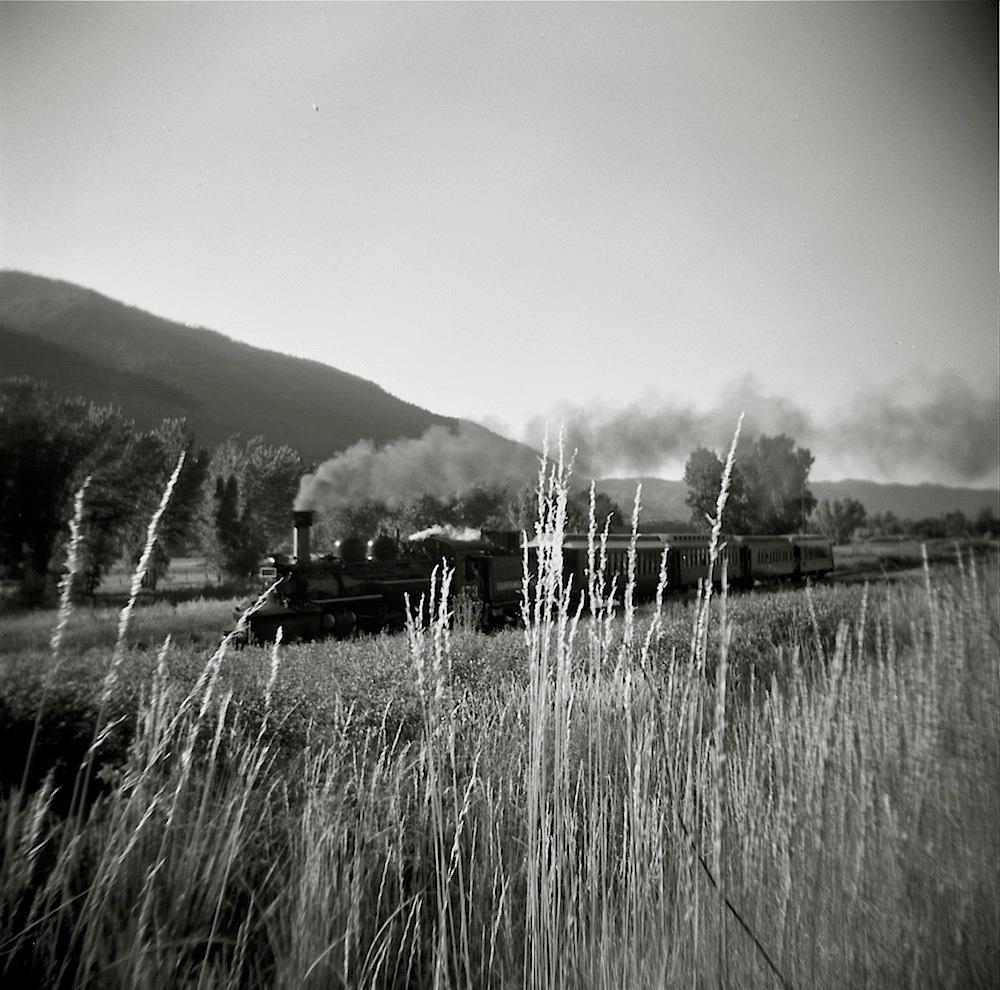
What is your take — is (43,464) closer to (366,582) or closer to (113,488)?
(113,488)

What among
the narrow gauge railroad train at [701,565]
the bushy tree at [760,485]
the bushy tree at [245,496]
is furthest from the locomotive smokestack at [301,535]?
the bushy tree at [760,485]

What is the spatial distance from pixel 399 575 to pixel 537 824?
7704 millimetres

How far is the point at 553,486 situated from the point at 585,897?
158 cm

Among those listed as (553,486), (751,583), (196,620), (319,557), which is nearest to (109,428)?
(196,620)

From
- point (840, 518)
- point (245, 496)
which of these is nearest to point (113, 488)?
point (245, 496)

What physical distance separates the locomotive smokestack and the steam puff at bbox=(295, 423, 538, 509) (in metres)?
0.80

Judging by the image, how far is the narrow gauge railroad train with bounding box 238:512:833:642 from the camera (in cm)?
877

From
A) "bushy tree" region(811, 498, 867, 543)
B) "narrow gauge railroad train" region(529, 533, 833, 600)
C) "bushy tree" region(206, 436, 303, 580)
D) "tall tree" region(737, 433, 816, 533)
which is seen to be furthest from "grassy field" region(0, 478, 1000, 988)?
"narrow gauge railroad train" region(529, 533, 833, 600)

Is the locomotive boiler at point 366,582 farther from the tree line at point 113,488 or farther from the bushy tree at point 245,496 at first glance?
the tree line at point 113,488

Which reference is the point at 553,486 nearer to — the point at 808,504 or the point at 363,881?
the point at 363,881

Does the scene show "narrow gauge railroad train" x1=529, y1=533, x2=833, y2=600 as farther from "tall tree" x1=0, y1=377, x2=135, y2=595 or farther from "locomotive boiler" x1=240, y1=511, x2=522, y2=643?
"tall tree" x1=0, y1=377, x2=135, y2=595

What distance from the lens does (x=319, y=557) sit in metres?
10.3

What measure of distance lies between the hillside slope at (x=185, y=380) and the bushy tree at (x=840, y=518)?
2.30 m

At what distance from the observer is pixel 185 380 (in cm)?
417
